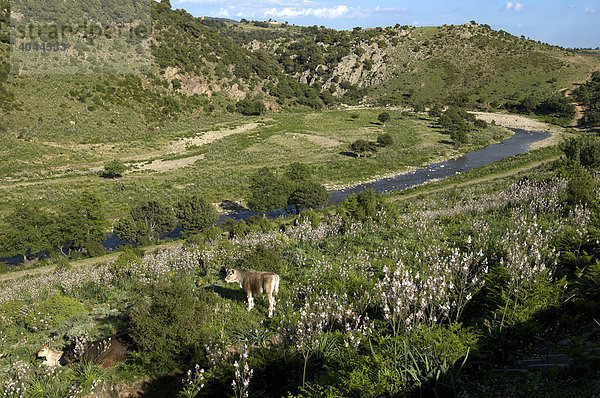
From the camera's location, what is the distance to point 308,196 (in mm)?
43312

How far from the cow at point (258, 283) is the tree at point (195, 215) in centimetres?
2702

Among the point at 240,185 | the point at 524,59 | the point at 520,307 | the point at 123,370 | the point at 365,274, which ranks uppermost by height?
the point at 524,59

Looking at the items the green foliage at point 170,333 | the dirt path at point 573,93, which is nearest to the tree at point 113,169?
the green foliage at point 170,333

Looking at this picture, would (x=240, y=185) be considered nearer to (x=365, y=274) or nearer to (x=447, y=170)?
(x=447, y=170)

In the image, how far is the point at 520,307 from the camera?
28.2 feet

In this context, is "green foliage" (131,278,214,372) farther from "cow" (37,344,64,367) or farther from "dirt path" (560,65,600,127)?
"dirt path" (560,65,600,127)

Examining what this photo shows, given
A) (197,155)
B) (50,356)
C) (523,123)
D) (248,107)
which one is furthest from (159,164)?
(523,123)

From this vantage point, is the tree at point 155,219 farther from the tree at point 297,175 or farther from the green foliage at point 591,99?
the green foliage at point 591,99

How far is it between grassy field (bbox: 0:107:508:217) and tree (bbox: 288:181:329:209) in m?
11.5

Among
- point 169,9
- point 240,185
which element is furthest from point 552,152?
point 169,9

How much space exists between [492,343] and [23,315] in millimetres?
14649

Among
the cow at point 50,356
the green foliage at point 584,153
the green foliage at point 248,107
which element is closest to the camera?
the cow at point 50,356

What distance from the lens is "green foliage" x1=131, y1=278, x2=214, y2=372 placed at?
9.95m

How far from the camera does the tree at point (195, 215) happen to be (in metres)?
38.6
